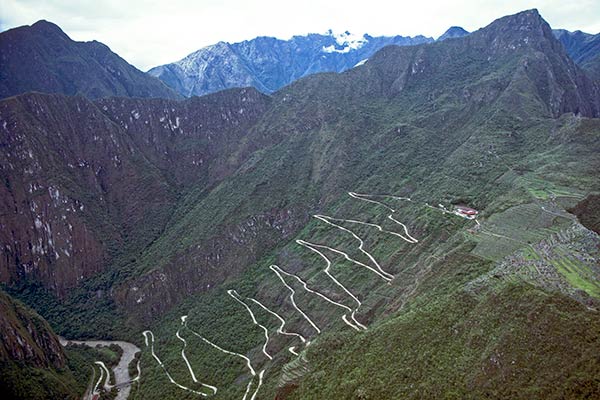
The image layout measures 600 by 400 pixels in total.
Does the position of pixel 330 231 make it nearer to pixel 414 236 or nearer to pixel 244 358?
pixel 414 236

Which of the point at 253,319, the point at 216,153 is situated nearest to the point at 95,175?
the point at 216,153

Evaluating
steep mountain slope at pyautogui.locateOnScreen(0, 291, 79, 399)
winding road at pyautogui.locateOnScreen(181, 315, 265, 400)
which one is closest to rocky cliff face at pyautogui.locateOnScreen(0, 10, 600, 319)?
winding road at pyautogui.locateOnScreen(181, 315, 265, 400)

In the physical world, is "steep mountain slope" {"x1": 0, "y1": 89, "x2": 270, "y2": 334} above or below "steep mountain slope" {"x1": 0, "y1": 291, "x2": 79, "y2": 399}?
above

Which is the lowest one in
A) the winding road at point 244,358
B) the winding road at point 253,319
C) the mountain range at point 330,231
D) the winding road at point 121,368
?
the winding road at point 121,368

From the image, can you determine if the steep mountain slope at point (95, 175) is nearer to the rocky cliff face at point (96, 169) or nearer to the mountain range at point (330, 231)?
the rocky cliff face at point (96, 169)

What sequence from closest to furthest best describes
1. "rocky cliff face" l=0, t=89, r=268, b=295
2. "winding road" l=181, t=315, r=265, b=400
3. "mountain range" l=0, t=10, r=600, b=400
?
"mountain range" l=0, t=10, r=600, b=400
"winding road" l=181, t=315, r=265, b=400
"rocky cliff face" l=0, t=89, r=268, b=295

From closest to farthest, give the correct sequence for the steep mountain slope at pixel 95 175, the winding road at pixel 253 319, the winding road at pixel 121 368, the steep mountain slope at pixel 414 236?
1. the steep mountain slope at pixel 414 236
2. the winding road at pixel 253 319
3. the winding road at pixel 121 368
4. the steep mountain slope at pixel 95 175

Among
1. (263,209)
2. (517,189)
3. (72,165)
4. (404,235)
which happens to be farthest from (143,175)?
(517,189)

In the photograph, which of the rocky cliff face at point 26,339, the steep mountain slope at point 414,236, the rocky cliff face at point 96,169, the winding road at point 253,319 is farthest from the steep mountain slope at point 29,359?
the rocky cliff face at point 96,169

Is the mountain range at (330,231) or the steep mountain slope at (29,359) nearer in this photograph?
the mountain range at (330,231)

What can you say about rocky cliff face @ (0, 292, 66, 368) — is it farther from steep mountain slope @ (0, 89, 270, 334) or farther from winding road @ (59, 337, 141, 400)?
steep mountain slope @ (0, 89, 270, 334)
